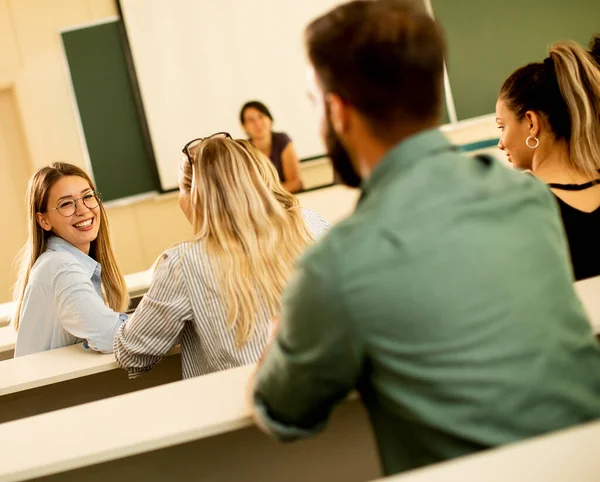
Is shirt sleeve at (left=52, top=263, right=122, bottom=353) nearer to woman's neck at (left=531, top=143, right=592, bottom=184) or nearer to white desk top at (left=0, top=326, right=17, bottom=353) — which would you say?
white desk top at (left=0, top=326, right=17, bottom=353)

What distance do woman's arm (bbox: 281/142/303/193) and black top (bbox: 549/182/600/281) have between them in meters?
3.83

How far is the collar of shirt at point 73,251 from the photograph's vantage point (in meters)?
2.64

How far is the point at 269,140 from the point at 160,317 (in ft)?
13.3

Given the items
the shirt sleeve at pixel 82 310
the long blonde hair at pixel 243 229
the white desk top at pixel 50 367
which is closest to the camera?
the long blonde hair at pixel 243 229

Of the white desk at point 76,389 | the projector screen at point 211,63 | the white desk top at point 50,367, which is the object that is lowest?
the white desk at point 76,389

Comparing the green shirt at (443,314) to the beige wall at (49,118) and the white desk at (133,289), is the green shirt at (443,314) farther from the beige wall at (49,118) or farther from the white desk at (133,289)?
the beige wall at (49,118)

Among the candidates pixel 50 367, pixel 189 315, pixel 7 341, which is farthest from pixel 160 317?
pixel 7 341

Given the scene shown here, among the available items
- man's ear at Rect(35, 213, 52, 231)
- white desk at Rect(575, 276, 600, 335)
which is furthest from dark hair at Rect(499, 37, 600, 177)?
man's ear at Rect(35, 213, 52, 231)

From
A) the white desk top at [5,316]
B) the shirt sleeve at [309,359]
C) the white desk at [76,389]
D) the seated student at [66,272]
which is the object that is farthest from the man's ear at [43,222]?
the shirt sleeve at [309,359]

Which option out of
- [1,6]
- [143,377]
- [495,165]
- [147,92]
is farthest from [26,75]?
[495,165]

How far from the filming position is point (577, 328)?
0.99m

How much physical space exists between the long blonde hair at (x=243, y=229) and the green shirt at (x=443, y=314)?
815mm

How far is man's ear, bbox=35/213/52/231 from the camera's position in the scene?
2.67 meters

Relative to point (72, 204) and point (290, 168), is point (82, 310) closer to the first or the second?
point (72, 204)
